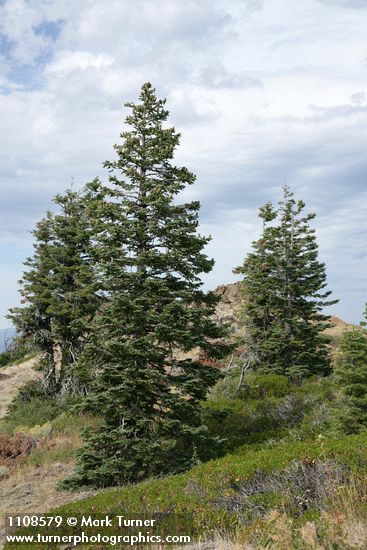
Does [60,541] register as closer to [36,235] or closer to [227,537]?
[227,537]

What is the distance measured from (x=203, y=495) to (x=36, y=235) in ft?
65.7

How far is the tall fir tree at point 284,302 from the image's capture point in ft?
87.8

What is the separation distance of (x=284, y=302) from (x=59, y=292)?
12.0 m

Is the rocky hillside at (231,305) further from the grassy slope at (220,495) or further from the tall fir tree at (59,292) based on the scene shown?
the grassy slope at (220,495)

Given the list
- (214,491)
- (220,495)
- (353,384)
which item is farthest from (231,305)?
(220,495)

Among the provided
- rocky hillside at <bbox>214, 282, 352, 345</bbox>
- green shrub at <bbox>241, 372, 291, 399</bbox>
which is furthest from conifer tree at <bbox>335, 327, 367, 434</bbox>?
rocky hillside at <bbox>214, 282, 352, 345</bbox>

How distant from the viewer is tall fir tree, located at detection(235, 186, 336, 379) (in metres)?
26.8

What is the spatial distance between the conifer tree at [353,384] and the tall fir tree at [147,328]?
11.6 feet

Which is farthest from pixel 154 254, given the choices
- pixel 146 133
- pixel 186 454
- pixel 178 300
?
pixel 186 454

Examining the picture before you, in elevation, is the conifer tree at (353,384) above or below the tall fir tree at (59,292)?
below

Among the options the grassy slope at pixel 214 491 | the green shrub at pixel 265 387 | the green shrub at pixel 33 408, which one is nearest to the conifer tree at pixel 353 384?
the grassy slope at pixel 214 491

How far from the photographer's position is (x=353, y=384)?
1414cm

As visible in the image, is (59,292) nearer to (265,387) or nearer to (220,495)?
(265,387)

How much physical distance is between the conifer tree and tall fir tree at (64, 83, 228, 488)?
353 centimetres
